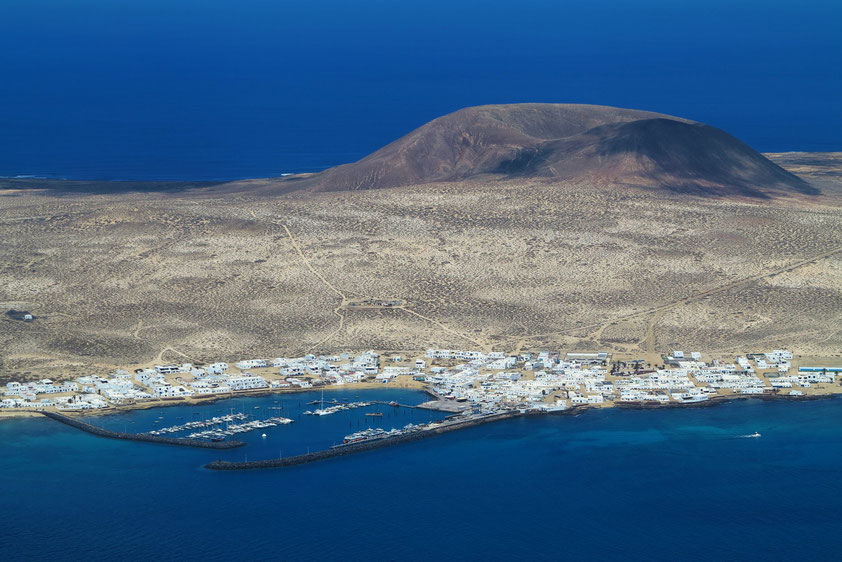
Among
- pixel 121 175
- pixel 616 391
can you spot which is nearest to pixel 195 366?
pixel 616 391

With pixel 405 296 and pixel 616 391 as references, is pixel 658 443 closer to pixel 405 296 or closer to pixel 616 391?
pixel 616 391

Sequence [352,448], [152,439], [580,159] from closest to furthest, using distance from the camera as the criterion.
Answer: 1. [352,448]
2. [152,439]
3. [580,159]

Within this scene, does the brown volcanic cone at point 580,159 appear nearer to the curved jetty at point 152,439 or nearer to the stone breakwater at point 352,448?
the stone breakwater at point 352,448

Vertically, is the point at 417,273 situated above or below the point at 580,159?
below

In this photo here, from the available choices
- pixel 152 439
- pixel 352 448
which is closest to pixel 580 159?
pixel 352 448

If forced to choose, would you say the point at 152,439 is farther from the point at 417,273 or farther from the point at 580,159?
the point at 580,159

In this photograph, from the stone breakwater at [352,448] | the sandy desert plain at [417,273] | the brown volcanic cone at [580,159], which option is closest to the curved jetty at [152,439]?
the stone breakwater at [352,448]
